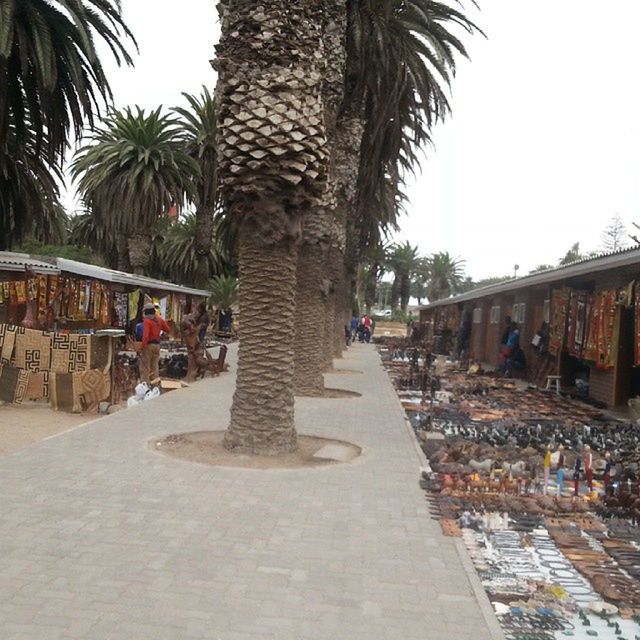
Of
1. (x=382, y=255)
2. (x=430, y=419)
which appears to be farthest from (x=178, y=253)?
(x=430, y=419)

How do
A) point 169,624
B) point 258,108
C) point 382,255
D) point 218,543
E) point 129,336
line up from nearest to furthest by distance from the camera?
1. point 169,624
2. point 218,543
3. point 258,108
4. point 129,336
5. point 382,255

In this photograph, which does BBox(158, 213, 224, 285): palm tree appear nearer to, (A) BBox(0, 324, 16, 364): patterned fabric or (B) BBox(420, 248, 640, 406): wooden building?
(B) BBox(420, 248, 640, 406): wooden building

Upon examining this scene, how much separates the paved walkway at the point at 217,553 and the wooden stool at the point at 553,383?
9.34 metres

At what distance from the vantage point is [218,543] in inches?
191

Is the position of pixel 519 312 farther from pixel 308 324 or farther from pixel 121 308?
pixel 121 308

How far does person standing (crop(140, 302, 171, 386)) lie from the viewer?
13.2 metres

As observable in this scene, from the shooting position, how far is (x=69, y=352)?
480 inches

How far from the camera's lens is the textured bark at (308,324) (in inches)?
523

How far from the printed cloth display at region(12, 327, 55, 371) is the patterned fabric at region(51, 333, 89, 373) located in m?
0.10

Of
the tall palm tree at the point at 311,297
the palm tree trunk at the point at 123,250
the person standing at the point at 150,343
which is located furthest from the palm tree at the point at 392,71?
the palm tree trunk at the point at 123,250

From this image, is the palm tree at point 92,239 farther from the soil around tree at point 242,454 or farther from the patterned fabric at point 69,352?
the soil around tree at point 242,454

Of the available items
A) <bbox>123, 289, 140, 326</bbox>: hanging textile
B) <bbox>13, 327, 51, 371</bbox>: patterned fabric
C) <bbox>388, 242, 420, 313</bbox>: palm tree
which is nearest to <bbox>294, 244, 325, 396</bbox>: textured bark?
<bbox>13, 327, 51, 371</bbox>: patterned fabric

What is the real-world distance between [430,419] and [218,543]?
21.5 ft

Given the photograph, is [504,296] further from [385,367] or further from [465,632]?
[465,632]
